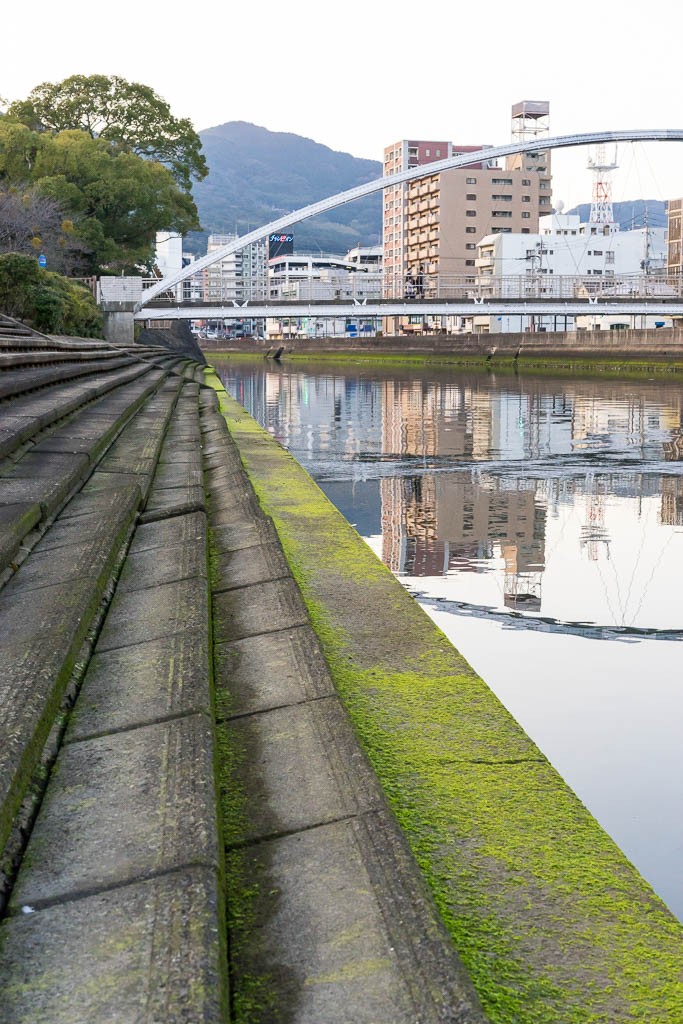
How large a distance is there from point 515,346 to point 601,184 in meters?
73.1

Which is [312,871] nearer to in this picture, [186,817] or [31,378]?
[186,817]

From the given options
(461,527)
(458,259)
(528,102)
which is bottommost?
(461,527)

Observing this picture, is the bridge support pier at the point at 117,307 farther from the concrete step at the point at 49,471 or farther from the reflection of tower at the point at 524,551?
the reflection of tower at the point at 524,551

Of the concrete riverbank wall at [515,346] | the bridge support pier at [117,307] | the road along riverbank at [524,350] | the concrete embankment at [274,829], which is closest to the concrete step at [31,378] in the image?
the concrete embankment at [274,829]

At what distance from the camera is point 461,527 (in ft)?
26.1

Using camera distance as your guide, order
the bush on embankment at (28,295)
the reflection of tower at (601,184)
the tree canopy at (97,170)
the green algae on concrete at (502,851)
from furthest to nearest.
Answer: the reflection of tower at (601,184), the tree canopy at (97,170), the bush on embankment at (28,295), the green algae on concrete at (502,851)

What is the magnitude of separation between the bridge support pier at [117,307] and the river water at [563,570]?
36998mm

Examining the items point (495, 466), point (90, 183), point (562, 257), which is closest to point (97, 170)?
point (90, 183)

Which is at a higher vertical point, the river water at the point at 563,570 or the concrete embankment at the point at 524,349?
the concrete embankment at the point at 524,349

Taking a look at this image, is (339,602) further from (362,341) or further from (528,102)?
(528,102)

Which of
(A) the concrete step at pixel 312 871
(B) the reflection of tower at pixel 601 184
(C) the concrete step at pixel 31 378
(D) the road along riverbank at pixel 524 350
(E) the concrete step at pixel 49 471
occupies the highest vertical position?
(B) the reflection of tower at pixel 601 184

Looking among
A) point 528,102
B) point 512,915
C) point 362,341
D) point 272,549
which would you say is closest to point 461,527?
point 272,549

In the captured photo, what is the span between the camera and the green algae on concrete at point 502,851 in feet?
5.73

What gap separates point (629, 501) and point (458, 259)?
371 feet
